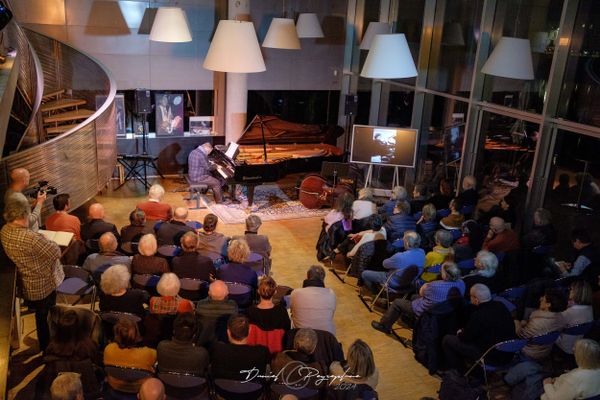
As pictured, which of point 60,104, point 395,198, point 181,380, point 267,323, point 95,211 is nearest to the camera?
point 181,380

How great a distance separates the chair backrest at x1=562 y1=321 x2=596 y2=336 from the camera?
16.5 ft

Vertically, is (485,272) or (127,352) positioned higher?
(485,272)

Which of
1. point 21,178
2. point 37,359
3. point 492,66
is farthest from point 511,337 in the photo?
point 21,178

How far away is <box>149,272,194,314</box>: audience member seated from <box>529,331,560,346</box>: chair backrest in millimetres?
2899

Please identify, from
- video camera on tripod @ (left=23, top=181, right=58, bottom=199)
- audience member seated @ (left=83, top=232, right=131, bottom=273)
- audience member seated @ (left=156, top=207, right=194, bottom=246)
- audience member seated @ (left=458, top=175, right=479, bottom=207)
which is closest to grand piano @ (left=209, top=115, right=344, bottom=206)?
audience member seated @ (left=458, top=175, right=479, bottom=207)

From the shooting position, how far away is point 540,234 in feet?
21.6

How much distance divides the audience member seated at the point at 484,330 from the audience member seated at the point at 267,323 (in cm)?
158

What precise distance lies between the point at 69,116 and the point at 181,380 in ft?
23.7

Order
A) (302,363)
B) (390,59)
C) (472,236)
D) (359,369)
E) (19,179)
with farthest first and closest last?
(472,236), (390,59), (19,179), (302,363), (359,369)

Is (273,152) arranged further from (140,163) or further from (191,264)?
(191,264)

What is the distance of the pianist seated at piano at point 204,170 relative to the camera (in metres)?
9.88

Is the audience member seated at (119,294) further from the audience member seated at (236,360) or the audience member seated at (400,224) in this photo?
the audience member seated at (400,224)

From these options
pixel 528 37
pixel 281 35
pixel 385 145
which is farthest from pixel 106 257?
pixel 528 37

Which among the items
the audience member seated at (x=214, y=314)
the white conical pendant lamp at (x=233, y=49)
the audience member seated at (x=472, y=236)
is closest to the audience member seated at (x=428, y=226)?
the audience member seated at (x=472, y=236)
